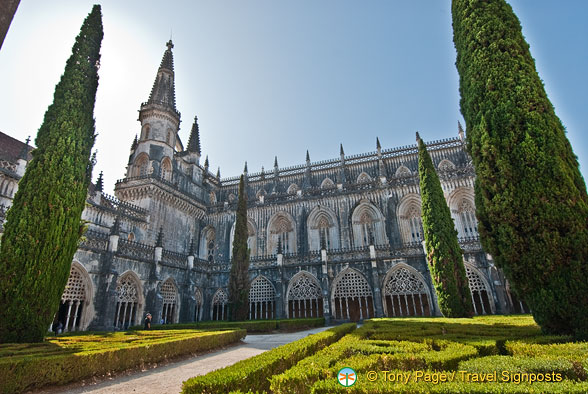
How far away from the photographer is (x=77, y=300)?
579 inches

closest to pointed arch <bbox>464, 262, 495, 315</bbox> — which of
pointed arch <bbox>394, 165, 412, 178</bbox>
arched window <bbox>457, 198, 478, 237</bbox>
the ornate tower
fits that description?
arched window <bbox>457, 198, 478, 237</bbox>

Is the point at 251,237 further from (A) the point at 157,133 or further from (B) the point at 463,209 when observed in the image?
(B) the point at 463,209

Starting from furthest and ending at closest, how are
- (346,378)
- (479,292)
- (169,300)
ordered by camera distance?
(169,300)
(479,292)
(346,378)

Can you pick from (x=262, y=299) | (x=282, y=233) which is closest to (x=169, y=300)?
(x=262, y=299)

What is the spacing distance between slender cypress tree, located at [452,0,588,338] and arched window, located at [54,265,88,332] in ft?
57.7

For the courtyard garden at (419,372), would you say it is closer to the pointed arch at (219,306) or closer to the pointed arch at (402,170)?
the pointed arch at (219,306)

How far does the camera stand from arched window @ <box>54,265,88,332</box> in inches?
564

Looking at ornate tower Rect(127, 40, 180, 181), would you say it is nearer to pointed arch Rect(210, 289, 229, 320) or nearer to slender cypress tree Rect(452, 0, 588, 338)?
pointed arch Rect(210, 289, 229, 320)

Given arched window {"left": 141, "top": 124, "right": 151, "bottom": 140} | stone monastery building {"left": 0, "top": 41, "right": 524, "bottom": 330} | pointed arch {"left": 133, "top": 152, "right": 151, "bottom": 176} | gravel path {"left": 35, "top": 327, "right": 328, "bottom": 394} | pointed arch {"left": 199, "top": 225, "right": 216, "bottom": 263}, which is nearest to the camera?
gravel path {"left": 35, "top": 327, "right": 328, "bottom": 394}

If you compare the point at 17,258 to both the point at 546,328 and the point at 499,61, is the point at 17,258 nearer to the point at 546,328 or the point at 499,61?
the point at 546,328

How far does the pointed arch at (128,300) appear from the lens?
54.3 ft

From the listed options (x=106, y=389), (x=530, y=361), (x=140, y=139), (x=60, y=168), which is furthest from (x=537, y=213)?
(x=140, y=139)

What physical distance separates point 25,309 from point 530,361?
1168cm

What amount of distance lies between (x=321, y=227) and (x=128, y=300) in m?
16.6
